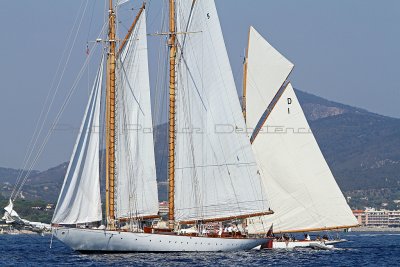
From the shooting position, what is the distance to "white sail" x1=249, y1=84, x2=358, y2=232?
8956cm

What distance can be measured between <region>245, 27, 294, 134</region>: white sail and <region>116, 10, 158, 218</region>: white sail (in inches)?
647

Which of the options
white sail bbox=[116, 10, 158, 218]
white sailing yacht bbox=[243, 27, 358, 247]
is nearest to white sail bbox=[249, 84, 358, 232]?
white sailing yacht bbox=[243, 27, 358, 247]

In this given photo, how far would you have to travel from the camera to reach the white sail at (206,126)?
3009 inches

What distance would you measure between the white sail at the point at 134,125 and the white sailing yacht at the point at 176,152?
7 centimetres

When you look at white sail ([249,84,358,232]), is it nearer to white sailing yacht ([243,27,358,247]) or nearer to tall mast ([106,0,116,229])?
white sailing yacht ([243,27,358,247])

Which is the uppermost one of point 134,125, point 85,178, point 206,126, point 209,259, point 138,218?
point 206,126

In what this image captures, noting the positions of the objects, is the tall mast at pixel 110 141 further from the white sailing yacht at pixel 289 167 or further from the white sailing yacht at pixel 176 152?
the white sailing yacht at pixel 289 167

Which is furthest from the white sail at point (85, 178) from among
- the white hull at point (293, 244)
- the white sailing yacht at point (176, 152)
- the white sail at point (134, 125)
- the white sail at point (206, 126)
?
the white hull at point (293, 244)

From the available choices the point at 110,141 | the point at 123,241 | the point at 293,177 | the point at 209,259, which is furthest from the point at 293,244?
the point at 110,141

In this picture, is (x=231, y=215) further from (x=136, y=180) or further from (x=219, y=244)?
(x=136, y=180)

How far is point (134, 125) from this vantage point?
75.3 metres

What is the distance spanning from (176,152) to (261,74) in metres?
16.5

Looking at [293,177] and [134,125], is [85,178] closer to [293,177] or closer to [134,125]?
[134,125]

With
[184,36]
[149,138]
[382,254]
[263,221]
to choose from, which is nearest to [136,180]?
[149,138]
